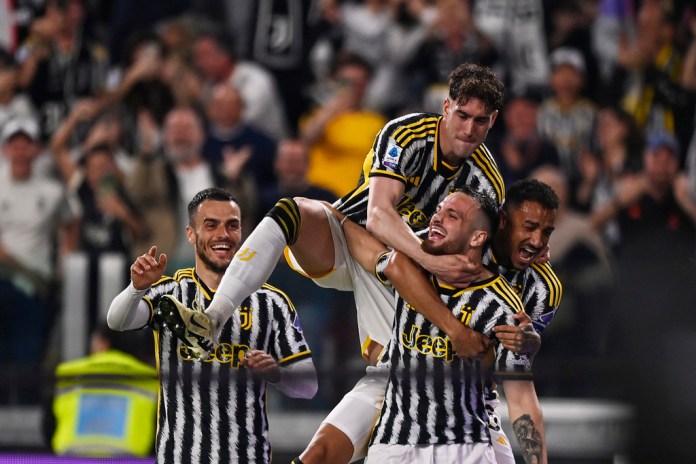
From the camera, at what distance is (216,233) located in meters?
4.19

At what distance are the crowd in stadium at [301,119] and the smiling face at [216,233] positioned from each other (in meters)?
1.85

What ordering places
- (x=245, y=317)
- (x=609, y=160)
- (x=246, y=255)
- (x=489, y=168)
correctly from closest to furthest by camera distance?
1. (x=246, y=255)
2. (x=245, y=317)
3. (x=489, y=168)
4. (x=609, y=160)

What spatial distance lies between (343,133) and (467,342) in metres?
3.46

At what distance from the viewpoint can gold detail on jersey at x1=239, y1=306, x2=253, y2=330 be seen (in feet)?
13.6

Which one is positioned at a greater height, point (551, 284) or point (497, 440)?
point (551, 284)

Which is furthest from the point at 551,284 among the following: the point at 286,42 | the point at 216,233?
the point at 286,42

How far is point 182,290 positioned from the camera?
4.18 m

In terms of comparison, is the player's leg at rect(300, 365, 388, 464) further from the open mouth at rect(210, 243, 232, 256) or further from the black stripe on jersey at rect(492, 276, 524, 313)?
the open mouth at rect(210, 243, 232, 256)

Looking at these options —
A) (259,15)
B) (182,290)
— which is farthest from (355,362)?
(259,15)

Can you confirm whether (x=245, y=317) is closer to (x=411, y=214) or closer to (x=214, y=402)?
(x=214, y=402)

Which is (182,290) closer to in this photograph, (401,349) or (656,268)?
(401,349)

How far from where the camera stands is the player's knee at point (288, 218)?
4098 mm

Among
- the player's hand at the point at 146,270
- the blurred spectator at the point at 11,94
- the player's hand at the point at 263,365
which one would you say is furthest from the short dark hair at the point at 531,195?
the blurred spectator at the point at 11,94

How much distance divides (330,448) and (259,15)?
4207 millimetres
